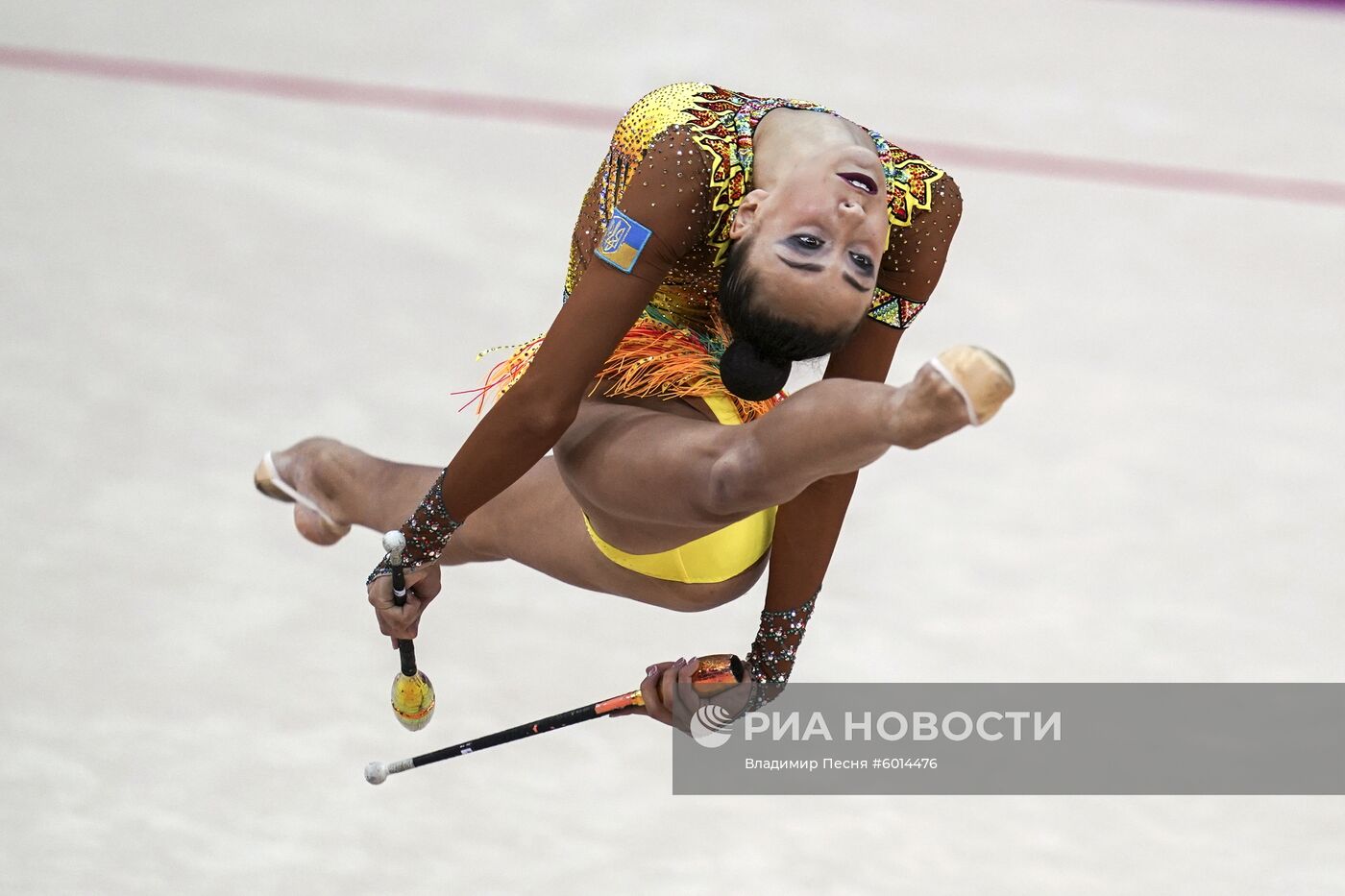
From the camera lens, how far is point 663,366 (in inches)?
87.9

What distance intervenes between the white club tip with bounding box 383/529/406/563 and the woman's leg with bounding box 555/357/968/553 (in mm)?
239

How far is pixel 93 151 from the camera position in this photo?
446 centimetres

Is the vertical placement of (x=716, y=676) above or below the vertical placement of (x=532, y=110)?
below

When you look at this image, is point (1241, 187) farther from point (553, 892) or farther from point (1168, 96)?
point (553, 892)

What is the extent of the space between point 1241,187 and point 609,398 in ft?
9.83

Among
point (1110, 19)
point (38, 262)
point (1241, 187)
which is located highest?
point (1110, 19)

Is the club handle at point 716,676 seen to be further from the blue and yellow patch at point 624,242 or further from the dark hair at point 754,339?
the blue and yellow patch at point 624,242

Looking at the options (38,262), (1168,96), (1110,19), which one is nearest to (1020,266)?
(1168,96)

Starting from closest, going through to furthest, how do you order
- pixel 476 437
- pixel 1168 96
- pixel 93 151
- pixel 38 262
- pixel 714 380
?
pixel 476 437 < pixel 714 380 < pixel 38 262 < pixel 93 151 < pixel 1168 96

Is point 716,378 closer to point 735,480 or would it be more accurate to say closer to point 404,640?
point 735,480

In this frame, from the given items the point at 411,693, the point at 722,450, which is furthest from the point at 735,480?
the point at 411,693

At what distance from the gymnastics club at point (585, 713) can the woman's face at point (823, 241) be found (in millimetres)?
621

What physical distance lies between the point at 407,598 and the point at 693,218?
0.69 m

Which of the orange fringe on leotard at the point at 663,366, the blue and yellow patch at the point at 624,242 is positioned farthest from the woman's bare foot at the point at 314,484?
the blue and yellow patch at the point at 624,242
